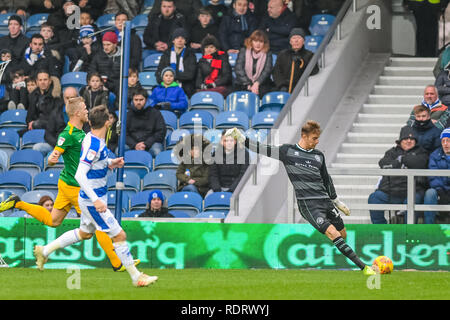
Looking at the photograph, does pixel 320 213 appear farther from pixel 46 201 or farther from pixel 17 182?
pixel 17 182

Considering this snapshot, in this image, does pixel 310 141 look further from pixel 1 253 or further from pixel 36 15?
pixel 36 15

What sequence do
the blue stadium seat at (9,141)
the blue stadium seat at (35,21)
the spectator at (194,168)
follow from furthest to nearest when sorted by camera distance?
the blue stadium seat at (35,21), the blue stadium seat at (9,141), the spectator at (194,168)

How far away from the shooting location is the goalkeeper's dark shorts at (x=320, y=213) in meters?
14.1

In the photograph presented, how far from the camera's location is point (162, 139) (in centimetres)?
1939

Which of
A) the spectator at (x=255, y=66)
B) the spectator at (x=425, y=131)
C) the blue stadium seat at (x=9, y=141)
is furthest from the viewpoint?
the blue stadium seat at (x=9, y=141)

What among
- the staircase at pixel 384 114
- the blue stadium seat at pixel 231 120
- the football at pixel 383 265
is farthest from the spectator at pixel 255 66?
the football at pixel 383 265

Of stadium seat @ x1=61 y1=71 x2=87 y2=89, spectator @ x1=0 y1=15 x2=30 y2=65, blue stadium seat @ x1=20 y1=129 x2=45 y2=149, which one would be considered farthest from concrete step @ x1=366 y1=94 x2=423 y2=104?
spectator @ x1=0 y1=15 x2=30 y2=65

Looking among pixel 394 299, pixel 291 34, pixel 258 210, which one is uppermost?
pixel 291 34

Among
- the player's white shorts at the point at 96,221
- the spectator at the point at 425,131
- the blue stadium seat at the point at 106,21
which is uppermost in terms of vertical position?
the blue stadium seat at the point at 106,21

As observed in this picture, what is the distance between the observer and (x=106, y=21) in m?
23.2

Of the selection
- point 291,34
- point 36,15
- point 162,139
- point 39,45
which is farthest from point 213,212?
point 36,15

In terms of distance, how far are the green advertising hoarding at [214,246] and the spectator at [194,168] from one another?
2200mm

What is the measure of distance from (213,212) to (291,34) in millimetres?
4019

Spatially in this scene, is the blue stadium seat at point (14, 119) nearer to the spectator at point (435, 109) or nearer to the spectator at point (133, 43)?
the spectator at point (133, 43)
